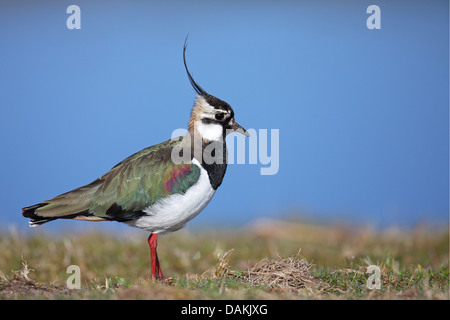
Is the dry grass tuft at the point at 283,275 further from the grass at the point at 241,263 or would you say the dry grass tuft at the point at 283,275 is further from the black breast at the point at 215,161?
the black breast at the point at 215,161

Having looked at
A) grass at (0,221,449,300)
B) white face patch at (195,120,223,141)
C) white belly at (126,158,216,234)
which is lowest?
grass at (0,221,449,300)

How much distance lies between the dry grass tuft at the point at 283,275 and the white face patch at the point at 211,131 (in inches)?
56.6

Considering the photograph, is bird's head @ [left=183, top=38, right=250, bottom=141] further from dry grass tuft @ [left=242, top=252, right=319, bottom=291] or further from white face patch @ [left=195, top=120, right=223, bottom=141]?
dry grass tuft @ [left=242, top=252, right=319, bottom=291]

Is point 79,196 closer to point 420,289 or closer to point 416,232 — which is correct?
point 420,289

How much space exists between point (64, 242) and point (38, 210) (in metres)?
2.80

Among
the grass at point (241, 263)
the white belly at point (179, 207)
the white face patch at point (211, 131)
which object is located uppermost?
the white face patch at point (211, 131)

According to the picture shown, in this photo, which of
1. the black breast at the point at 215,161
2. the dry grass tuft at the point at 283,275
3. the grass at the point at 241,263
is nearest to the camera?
the grass at the point at 241,263

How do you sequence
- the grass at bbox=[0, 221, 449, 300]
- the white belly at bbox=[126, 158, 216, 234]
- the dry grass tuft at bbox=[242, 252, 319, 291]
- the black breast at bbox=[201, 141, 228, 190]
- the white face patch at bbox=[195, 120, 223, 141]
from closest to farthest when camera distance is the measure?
the grass at bbox=[0, 221, 449, 300], the dry grass tuft at bbox=[242, 252, 319, 291], the white belly at bbox=[126, 158, 216, 234], the black breast at bbox=[201, 141, 228, 190], the white face patch at bbox=[195, 120, 223, 141]

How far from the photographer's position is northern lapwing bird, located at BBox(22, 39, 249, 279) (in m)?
5.32

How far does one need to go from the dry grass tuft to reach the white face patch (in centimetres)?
144

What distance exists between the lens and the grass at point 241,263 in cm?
441

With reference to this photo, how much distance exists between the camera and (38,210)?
556cm

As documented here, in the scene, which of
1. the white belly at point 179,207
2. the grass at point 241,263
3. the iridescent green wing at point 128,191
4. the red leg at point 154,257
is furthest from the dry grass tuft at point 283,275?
the iridescent green wing at point 128,191

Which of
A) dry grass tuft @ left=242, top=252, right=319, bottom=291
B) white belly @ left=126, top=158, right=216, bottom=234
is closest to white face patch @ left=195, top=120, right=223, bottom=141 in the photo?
white belly @ left=126, top=158, right=216, bottom=234
